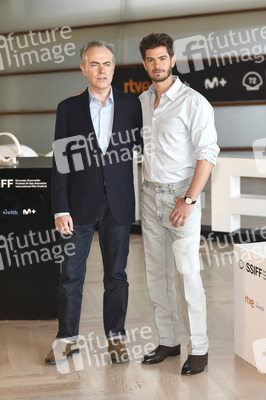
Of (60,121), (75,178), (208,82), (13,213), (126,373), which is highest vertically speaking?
(208,82)

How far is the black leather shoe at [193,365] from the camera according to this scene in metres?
2.97

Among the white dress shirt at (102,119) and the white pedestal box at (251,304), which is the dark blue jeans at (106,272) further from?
the white pedestal box at (251,304)

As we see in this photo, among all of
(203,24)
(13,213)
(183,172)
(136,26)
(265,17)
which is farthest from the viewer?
(136,26)

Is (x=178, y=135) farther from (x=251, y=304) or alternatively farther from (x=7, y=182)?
(x=7, y=182)

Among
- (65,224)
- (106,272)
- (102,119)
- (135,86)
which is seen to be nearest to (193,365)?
(106,272)

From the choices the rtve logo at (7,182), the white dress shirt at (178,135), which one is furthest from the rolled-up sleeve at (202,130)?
the rtve logo at (7,182)

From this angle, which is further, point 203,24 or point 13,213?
point 203,24

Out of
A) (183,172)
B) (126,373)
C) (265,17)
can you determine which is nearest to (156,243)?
(183,172)

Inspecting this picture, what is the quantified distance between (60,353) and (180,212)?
101 centimetres

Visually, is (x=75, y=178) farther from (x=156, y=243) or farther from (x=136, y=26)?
(x=136, y=26)

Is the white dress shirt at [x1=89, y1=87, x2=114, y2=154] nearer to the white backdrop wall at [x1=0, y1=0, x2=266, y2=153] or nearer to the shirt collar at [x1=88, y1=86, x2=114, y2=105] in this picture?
the shirt collar at [x1=88, y1=86, x2=114, y2=105]

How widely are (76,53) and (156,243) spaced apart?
7.49m

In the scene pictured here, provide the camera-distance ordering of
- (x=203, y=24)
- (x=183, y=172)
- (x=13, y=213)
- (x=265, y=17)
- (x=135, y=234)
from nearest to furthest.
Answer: (x=183, y=172), (x=13, y=213), (x=135, y=234), (x=265, y=17), (x=203, y=24)

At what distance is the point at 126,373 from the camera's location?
9.90ft
